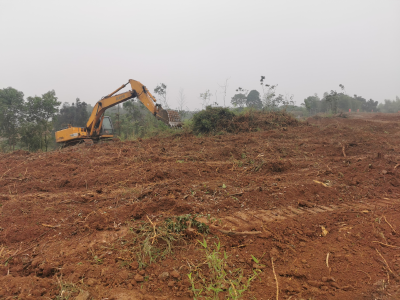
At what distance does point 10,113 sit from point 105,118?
816 centimetres

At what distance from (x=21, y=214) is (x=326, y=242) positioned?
13.5 ft

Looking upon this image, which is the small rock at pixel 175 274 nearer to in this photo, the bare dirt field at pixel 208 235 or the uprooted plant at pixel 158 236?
the bare dirt field at pixel 208 235

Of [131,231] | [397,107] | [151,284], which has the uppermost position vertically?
[397,107]

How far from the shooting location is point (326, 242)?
2.46m

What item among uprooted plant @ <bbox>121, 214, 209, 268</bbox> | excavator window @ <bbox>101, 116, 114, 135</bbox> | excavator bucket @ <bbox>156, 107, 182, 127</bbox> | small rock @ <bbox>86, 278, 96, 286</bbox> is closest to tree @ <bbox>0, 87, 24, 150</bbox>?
excavator window @ <bbox>101, 116, 114, 135</bbox>

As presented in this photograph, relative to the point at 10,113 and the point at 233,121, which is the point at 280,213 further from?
the point at 10,113

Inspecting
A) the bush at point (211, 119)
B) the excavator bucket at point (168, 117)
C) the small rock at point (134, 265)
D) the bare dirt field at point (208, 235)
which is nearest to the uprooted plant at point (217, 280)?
the bare dirt field at point (208, 235)

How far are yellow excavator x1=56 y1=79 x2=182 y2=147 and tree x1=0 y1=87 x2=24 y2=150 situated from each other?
6490 millimetres

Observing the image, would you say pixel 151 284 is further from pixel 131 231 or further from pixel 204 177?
pixel 204 177

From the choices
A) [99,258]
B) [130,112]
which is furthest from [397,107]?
[99,258]

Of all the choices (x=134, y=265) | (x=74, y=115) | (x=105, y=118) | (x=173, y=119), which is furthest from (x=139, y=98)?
(x=74, y=115)

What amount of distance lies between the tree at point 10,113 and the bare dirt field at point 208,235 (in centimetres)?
1443

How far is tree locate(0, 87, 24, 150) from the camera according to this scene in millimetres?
15507

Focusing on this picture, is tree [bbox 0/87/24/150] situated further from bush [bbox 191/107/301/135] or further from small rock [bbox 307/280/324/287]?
small rock [bbox 307/280/324/287]
